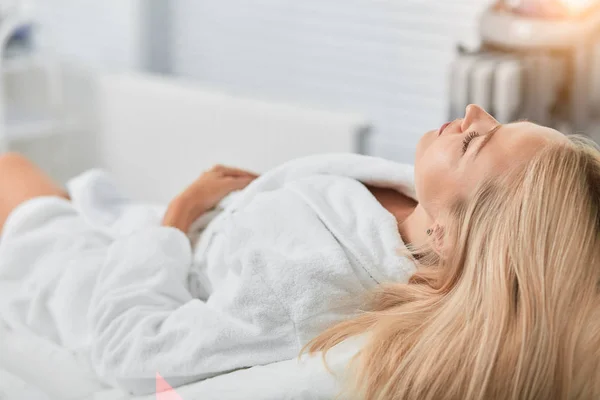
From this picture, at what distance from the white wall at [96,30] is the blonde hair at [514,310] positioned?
1.67 meters

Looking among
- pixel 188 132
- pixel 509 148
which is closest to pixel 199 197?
pixel 509 148

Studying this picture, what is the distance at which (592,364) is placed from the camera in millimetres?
877

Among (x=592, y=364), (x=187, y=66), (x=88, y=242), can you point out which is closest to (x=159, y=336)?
(x=88, y=242)

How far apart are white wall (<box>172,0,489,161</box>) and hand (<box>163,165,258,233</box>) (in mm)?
590

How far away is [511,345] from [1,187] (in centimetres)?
101

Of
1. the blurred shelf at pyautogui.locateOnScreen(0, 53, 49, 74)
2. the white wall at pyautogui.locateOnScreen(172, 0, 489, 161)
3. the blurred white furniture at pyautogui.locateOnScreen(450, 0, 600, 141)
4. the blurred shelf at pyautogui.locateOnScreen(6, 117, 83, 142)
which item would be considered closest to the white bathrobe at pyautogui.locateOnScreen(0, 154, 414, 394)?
the blurred white furniture at pyautogui.locateOnScreen(450, 0, 600, 141)

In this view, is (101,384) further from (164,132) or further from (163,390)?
(164,132)

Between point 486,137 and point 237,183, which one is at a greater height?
point 486,137

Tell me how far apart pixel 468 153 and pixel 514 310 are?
189 mm

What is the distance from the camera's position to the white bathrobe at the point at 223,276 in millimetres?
1014

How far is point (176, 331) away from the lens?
1042 millimetres

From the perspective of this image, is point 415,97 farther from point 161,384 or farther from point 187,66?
point 161,384

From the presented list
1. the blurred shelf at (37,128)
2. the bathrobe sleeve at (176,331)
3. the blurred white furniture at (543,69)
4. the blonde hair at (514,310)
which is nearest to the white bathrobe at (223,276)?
the bathrobe sleeve at (176,331)

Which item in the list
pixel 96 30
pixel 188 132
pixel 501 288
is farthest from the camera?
pixel 96 30
